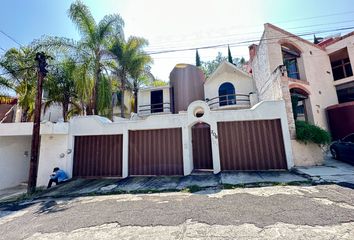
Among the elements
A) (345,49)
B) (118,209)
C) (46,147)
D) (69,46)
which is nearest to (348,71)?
(345,49)

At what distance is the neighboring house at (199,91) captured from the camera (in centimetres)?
1694

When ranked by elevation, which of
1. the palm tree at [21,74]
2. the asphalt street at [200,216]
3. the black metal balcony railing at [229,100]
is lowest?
the asphalt street at [200,216]

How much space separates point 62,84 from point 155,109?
890 centimetres

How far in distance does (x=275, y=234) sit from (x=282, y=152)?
252 inches

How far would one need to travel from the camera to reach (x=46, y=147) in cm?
1025

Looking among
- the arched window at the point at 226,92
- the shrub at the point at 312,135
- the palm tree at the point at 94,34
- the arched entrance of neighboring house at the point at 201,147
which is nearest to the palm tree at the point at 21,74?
the palm tree at the point at 94,34

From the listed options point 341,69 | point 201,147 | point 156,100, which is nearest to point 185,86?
point 156,100

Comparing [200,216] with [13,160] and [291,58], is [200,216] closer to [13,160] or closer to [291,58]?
[13,160]

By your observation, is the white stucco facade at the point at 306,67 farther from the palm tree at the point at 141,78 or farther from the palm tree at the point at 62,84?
the palm tree at the point at 62,84

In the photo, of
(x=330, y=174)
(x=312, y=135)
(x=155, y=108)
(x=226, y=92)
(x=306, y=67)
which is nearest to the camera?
(x=330, y=174)

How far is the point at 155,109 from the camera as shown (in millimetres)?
19438

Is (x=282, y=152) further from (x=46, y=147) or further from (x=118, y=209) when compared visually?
(x=46, y=147)

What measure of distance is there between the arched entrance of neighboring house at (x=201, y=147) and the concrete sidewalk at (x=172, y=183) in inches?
52.5

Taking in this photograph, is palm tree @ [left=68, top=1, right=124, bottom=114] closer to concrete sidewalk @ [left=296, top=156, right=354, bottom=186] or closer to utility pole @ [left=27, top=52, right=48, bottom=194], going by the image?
utility pole @ [left=27, top=52, right=48, bottom=194]
